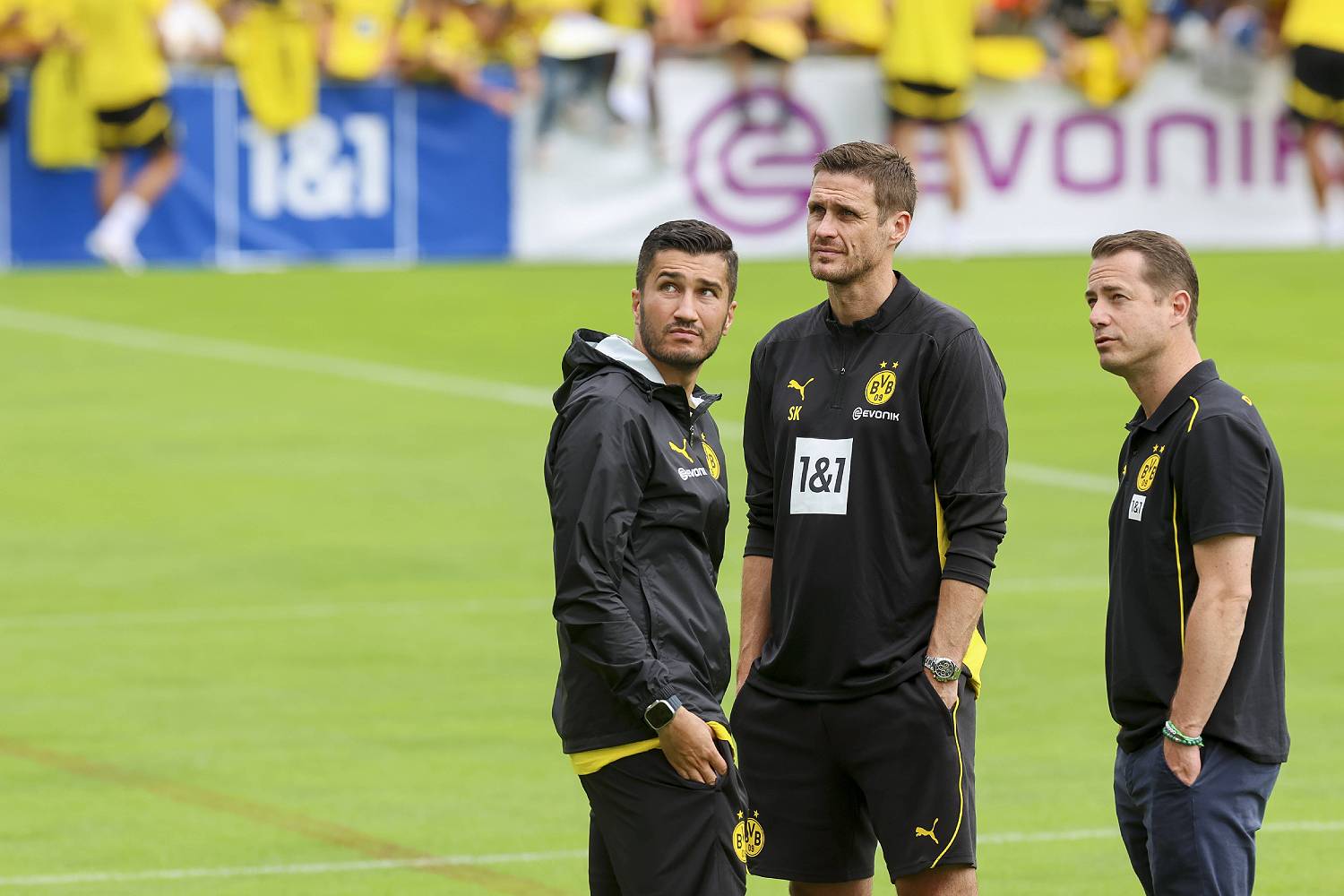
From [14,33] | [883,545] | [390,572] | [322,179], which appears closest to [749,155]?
[322,179]

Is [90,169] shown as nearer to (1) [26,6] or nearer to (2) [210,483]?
(1) [26,6]

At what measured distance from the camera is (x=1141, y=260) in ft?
19.8

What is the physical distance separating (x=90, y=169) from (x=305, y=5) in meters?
2.71

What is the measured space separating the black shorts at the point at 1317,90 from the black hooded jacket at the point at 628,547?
20.7 m

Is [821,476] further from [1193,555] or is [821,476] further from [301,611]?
[301,611]

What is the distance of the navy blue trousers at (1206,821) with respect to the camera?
5.89 m

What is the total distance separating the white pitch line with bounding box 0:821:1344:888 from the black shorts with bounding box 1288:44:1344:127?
1762 centimetres

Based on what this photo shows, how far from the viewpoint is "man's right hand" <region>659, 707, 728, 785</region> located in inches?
234

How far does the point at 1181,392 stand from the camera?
19.8 feet

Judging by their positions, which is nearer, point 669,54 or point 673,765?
point 673,765

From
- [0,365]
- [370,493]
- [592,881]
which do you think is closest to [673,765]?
[592,881]

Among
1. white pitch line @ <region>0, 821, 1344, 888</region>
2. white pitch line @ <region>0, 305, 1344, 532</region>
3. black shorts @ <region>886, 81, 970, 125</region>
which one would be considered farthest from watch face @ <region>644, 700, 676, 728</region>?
black shorts @ <region>886, 81, 970, 125</region>

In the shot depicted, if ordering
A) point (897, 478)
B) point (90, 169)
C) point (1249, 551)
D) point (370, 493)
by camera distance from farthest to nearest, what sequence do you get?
point (90, 169), point (370, 493), point (897, 478), point (1249, 551)

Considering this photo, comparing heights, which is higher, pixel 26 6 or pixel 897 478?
pixel 26 6
